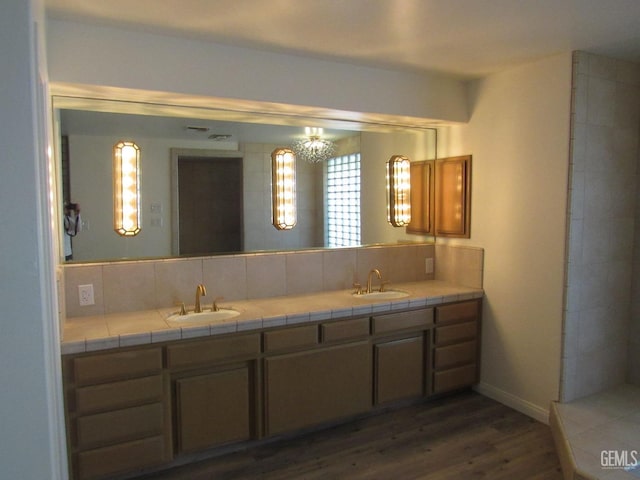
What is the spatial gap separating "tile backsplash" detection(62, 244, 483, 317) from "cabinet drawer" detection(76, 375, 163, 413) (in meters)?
0.57

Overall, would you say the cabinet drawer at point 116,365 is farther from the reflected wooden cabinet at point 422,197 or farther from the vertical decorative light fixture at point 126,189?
the reflected wooden cabinet at point 422,197

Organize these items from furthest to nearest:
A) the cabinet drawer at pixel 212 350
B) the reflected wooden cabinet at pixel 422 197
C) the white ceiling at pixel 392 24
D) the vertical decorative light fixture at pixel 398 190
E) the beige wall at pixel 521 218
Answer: the reflected wooden cabinet at pixel 422 197 → the vertical decorative light fixture at pixel 398 190 → the beige wall at pixel 521 218 → the cabinet drawer at pixel 212 350 → the white ceiling at pixel 392 24

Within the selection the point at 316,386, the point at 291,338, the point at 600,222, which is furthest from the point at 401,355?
the point at 600,222

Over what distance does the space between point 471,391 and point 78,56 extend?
3431 millimetres

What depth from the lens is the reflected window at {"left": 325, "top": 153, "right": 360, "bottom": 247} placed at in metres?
3.55

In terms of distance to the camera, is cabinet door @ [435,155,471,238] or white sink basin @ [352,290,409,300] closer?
white sink basin @ [352,290,409,300]

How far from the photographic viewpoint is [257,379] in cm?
271

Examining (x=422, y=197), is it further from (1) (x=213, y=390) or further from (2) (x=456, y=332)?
(1) (x=213, y=390)

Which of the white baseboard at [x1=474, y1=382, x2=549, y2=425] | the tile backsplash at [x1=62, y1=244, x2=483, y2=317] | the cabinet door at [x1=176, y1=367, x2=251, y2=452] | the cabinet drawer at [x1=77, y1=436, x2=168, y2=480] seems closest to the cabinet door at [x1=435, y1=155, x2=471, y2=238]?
the tile backsplash at [x1=62, y1=244, x2=483, y2=317]

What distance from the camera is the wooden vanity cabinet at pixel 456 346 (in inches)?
133

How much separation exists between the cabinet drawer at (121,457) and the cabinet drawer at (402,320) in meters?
1.46

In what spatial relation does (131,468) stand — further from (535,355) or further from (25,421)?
(535,355)

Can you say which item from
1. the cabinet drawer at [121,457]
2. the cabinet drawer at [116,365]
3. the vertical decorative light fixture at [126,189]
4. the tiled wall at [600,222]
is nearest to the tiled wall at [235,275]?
the vertical decorative light fixture at [126,189]

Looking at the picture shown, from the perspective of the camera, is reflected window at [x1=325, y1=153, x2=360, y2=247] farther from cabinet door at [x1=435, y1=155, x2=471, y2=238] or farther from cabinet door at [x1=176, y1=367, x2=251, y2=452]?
cabinet door at [x1=176, y1=367, x2=251, y2=452]
